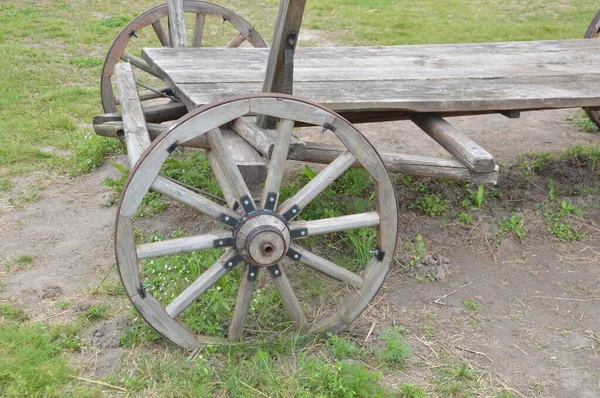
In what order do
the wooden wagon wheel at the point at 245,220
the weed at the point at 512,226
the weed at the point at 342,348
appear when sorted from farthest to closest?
the weed at the point at 512,226 < the weed at the point at 342,348 < the wooden wagon wheel at the point at 245,220

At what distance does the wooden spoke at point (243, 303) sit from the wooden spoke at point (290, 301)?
12 cm

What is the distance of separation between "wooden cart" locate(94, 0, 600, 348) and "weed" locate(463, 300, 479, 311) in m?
0.61

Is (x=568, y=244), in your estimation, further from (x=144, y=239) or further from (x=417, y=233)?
(x=144, y=239)

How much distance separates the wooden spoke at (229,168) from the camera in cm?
291

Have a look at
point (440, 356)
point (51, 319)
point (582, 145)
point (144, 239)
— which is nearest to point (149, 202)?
point (144, 239)

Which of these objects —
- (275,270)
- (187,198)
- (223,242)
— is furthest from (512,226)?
(187,198)

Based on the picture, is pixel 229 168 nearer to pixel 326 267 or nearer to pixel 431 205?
pixel 326 267

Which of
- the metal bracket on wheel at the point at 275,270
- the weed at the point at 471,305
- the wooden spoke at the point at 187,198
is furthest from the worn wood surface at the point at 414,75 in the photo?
the weed at the point at 471,305

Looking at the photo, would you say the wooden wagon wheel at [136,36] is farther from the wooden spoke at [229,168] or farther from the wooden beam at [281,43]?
the wooden spoke at [229,168]

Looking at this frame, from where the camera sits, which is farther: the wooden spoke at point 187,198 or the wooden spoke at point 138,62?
the wooden spoke at point 138,62

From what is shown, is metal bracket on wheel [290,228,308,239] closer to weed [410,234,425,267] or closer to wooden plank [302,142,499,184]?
wooden plank [302,142,499,184]

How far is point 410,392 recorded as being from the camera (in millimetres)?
2947

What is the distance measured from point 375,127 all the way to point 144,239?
303cm

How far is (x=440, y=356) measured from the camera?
3254 mm
